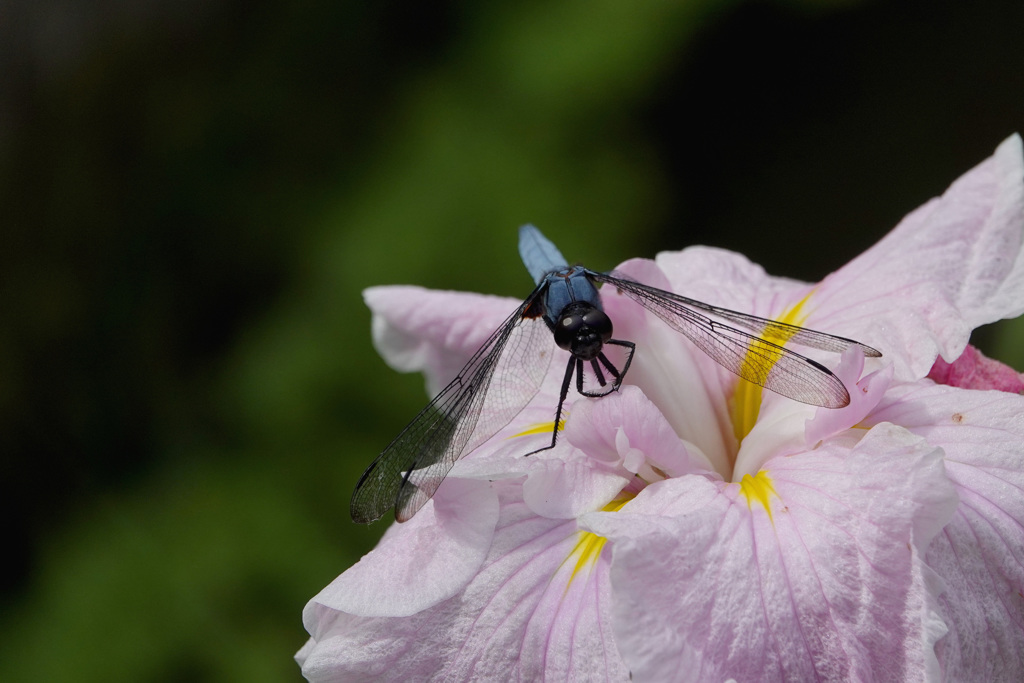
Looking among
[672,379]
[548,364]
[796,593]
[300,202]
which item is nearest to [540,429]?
[548,364]

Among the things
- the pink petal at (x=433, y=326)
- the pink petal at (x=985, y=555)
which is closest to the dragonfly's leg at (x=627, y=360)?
the pink petal at (x=433, y=326)

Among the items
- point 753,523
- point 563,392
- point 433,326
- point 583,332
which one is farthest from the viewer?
point 433,326

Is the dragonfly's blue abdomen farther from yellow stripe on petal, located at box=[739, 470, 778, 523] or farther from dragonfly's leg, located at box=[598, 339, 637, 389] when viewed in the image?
yellow stripe on petal, located at box=[739, 470, 778, 523]

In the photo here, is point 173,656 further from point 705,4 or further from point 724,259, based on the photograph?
point 705,4

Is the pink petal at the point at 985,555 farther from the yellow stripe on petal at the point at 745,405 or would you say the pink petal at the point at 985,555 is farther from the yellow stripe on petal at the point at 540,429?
the yellow stripe on petal at the point at 540,429

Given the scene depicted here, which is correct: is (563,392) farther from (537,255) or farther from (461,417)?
(537,255)

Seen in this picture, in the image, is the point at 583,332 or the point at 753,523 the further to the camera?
the point at 583,332

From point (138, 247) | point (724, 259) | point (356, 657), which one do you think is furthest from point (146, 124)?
point (356, 657)
